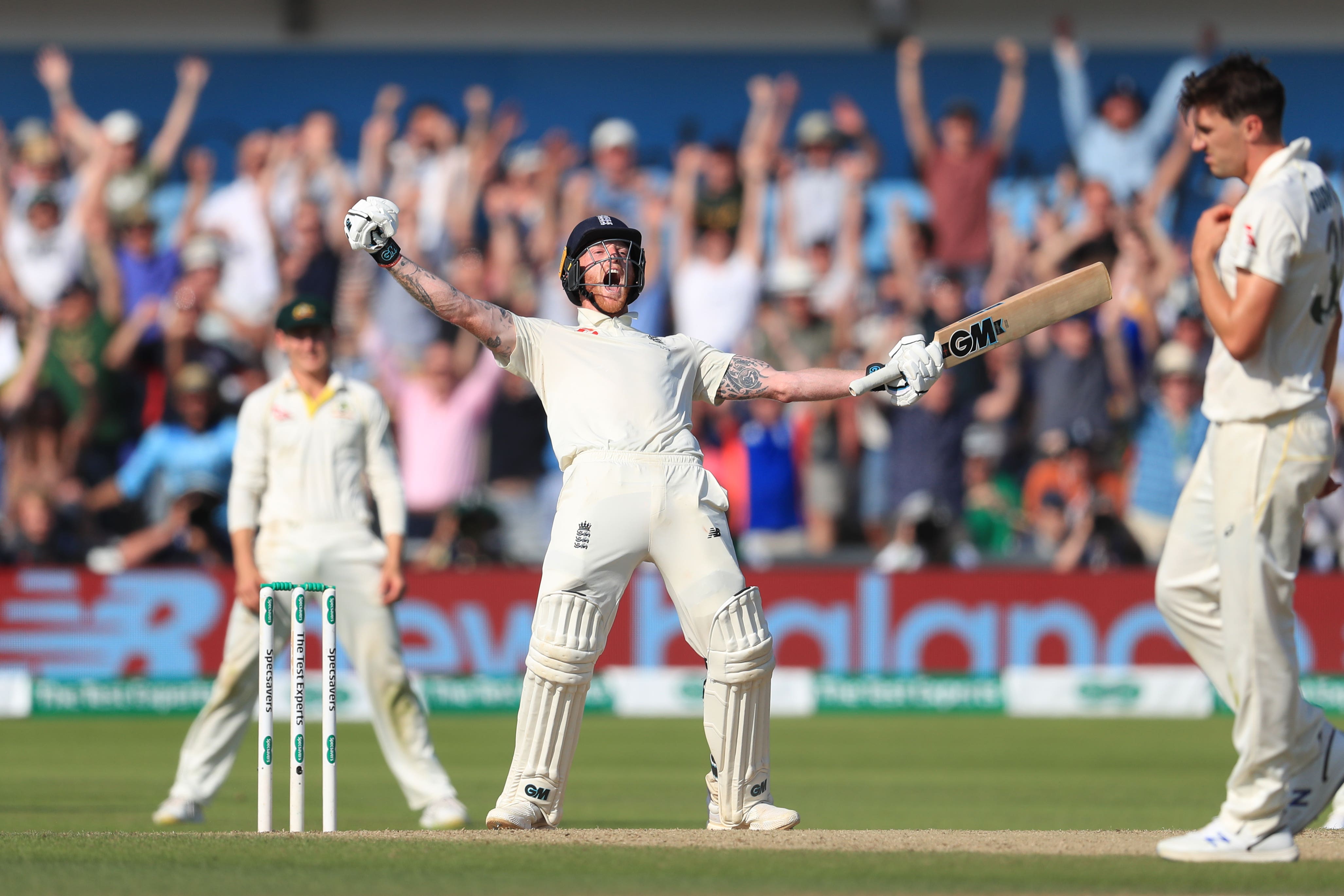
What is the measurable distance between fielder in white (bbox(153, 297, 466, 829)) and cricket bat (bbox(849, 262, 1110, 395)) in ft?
7.64

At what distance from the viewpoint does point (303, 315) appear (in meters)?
6.86

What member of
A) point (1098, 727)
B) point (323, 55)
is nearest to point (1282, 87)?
point (1098, 727)

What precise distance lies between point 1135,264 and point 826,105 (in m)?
4.01

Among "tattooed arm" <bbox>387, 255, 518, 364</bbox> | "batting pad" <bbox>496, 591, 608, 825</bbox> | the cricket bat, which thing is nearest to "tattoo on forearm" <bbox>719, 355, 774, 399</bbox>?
the cricket bat

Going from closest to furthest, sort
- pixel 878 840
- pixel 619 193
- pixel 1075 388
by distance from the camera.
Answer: pixel 878 840
pixel 1075 388
pixel 619 193

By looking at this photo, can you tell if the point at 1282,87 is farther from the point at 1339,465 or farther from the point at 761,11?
the point at 761,11

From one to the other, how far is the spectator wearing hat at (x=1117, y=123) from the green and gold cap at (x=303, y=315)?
9230 millimetres

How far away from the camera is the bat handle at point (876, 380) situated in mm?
5164

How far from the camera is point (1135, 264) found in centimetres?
1323

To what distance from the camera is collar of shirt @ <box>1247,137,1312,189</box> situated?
4.36 meters

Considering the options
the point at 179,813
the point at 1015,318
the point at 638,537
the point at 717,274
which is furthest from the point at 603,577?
the point at 717,274

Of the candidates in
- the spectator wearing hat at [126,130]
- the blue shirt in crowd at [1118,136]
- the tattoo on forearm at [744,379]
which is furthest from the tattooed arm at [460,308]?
the blue shirt in crowd at [1118,136]

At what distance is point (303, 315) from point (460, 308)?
72.3 inches

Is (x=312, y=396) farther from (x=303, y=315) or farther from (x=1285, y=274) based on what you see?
(x=1285, y=274)
